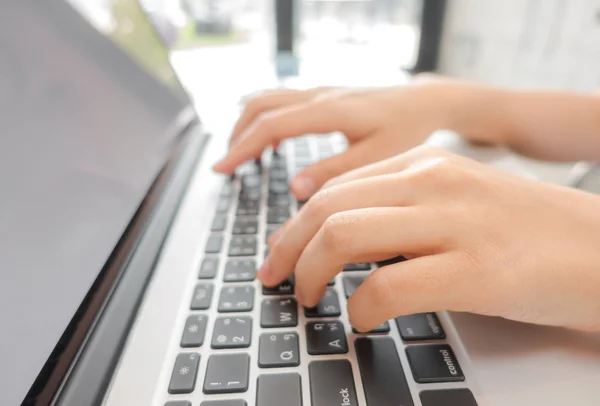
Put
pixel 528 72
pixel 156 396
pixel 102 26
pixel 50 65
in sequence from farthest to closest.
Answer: pixel 528 72 < pixel 102 26 < pixel 50 65 < pixel 156 396

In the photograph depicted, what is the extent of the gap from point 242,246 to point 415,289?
17 centimetres

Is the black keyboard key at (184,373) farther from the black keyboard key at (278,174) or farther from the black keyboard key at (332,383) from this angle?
the black keyboard key at (278,174)

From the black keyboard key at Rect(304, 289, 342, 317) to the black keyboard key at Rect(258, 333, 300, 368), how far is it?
2 centimetres

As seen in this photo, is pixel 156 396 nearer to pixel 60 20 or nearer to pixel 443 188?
pixel 443 188

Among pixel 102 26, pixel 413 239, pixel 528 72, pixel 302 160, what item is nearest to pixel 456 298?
pixel 413 239

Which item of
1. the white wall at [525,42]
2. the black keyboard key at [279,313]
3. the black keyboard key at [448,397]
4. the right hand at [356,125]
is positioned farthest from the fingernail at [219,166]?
the white wall at [525,42]

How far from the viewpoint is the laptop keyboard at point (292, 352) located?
0.23 metres

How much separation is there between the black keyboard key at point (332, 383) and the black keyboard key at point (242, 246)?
13 cm

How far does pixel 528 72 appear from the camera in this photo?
37.5 inches

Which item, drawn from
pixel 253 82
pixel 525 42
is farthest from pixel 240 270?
pixel 525 42

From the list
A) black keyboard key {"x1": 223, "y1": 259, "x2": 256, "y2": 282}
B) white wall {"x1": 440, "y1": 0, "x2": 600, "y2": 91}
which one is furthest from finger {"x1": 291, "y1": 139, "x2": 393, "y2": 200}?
white wall {"x1": 440, "y1": 0, "x2": 600, "y2": 91}

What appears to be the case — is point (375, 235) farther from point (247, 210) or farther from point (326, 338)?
point (247, 210)

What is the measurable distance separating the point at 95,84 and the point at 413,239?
1.02 feet

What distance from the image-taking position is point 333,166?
0.44 meters
